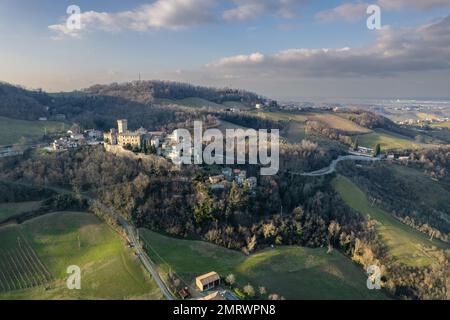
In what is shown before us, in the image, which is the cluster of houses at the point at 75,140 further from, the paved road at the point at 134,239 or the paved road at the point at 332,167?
the paved road at the point at 332,167

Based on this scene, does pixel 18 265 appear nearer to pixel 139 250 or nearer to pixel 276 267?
pixel 139 250

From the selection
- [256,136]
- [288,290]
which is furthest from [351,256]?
[256,136]

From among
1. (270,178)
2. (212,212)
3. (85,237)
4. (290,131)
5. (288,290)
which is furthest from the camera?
(290,131)

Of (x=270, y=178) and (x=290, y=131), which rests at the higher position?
(x=290, y=131)

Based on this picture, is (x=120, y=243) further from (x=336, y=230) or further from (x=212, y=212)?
(x=336, y=230)

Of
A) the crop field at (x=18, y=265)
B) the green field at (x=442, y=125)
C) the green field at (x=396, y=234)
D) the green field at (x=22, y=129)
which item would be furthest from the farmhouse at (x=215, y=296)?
the green field at (x=442, y=125)

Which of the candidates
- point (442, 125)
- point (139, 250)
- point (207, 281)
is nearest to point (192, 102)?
point (139, 250)
